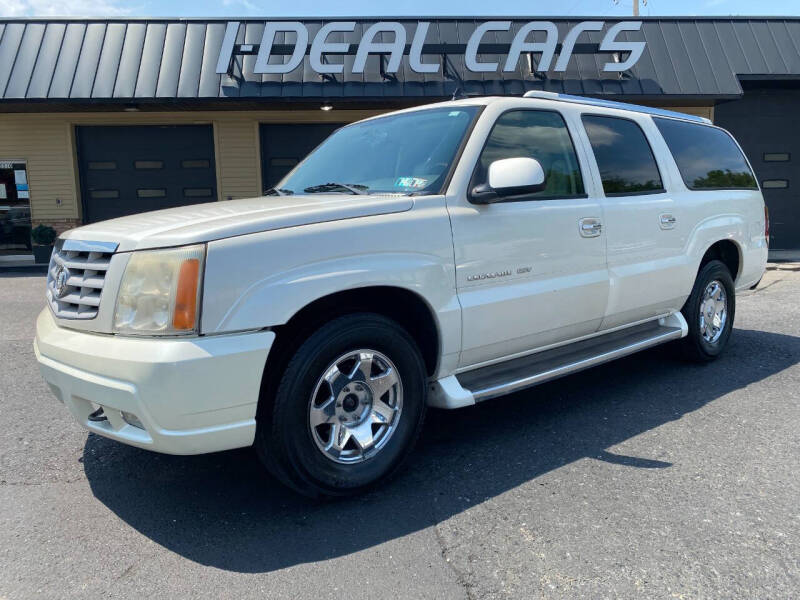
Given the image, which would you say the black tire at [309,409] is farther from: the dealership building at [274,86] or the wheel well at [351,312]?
the dealership building at [274,86]

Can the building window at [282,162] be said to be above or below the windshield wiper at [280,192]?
above

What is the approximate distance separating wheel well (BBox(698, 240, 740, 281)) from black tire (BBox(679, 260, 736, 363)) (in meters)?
0.06

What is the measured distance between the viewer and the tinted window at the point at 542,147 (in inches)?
137

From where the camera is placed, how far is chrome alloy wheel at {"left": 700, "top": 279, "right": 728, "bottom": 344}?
16.6 feet

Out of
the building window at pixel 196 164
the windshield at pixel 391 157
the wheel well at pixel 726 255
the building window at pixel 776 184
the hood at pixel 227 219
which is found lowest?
the wheel well at pixel 726 255

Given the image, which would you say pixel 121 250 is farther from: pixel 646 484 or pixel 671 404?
pixel 671 404

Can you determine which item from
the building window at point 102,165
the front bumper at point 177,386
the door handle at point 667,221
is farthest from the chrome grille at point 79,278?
the building window at point 102,165

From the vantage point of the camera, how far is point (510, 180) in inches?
124

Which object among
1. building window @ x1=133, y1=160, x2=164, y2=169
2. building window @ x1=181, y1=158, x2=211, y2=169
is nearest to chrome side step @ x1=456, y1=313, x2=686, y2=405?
building window @ x1=181, y1=158, x2=211, y2=169

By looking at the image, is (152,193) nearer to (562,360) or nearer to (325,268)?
(562,360)

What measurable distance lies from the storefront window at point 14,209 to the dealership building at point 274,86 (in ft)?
0.10

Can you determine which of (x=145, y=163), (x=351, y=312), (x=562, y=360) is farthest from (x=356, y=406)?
(x=145, y=163)

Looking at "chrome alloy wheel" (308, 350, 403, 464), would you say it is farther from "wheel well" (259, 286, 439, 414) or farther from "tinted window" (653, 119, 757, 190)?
"tinted window" (653, 119, 757, 190)

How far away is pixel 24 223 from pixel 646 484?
15.6 meters
